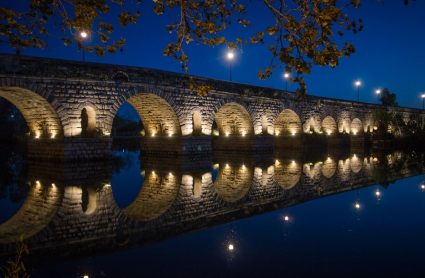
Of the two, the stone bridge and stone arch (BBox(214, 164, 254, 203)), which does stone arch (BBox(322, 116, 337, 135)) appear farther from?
stone arch (BBox(214, 164, 254, 203))

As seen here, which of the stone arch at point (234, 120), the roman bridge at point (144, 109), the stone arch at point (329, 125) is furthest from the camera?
the stone arch at point (329, 125)

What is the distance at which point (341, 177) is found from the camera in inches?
457

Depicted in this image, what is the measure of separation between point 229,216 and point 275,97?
1971 cm

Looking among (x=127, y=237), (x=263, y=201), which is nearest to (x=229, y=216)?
(x=263, y=201)

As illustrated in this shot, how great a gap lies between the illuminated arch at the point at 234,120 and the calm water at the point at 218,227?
12598 millimetres

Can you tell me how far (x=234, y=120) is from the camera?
24.2 m

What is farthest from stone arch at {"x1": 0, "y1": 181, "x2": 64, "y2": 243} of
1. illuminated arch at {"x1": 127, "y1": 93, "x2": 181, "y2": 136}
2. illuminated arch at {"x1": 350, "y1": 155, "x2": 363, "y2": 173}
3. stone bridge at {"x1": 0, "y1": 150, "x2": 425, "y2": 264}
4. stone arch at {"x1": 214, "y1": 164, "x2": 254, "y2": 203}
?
illuminated arch at {"x1": 350, "y1": 155, "x2": 363, "y2": 173}

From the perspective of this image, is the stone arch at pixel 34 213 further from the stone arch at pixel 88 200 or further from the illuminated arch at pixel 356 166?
the illuminated arch at pixel 356 166

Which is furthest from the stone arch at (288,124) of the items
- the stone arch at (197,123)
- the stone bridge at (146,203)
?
the stone bridge at (146,203)

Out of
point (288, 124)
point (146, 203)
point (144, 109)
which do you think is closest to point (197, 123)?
point (144, 109)

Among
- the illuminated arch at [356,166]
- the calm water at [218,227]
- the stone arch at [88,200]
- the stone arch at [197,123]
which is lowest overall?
the calm water at [218,227]

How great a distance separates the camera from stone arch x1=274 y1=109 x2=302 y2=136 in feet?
91.6

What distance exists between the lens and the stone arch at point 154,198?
6.67 m

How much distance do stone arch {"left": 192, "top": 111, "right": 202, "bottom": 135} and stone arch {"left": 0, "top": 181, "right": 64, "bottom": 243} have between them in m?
10.8
